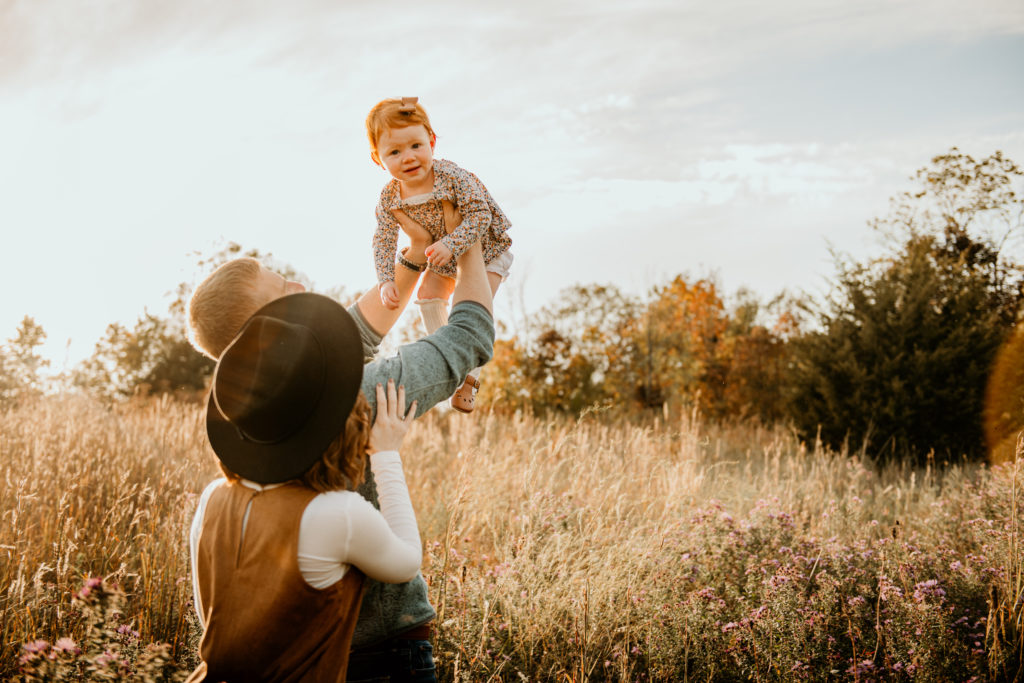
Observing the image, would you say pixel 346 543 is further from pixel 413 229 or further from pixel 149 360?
pixel 149 360

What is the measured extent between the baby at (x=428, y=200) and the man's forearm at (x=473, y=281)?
59 mm

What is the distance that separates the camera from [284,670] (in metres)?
1.54

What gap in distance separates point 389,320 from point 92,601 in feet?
4.24

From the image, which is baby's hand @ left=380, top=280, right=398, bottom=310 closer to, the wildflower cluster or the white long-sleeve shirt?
the white long-sleeve shirt

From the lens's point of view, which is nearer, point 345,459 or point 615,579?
point 345,459

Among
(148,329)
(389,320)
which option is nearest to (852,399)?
(389,320)

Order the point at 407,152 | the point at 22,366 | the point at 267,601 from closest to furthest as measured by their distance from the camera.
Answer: the point at 267,601
the point at 407,152
the point at 22,366

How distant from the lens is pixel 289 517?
1.50 m

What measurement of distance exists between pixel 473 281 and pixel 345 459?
77cm

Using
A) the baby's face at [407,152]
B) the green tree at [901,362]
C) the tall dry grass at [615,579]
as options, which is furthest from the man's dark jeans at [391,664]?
the green tree at [901,362]

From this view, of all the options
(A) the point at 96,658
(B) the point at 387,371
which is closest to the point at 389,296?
(B) the point at 387,371

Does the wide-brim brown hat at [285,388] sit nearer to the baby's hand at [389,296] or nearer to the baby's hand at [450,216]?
the baby's hand at [389,296]

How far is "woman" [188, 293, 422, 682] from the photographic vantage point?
1.50 metres

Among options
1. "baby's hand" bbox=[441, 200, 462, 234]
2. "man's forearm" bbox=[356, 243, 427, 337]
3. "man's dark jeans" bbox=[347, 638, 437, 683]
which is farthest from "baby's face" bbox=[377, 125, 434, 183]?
"man's dark jeans" bbox=[347, 638, 437, 683]
